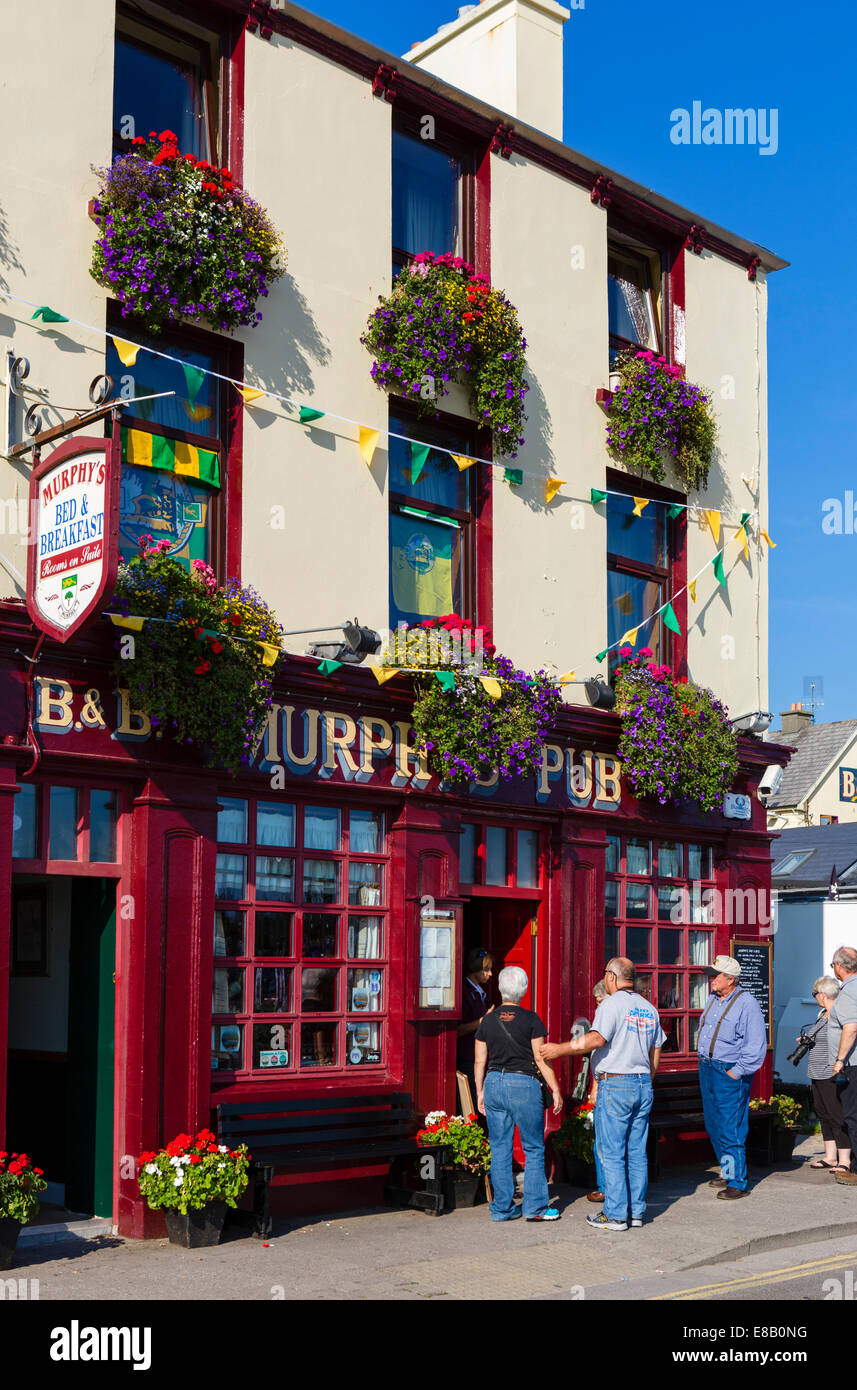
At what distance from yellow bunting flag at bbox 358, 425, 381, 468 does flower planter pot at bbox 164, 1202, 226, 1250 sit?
234 inches

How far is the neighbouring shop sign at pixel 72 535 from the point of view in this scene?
9.34 metres

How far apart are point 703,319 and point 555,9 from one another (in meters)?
3.53

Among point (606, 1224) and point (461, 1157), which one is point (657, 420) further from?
point (606, 1224)

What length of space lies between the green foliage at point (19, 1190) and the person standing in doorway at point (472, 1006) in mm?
4611

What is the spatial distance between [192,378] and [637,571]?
19.0 feet

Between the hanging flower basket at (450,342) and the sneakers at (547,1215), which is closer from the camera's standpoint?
the sneakers at (547,1215)

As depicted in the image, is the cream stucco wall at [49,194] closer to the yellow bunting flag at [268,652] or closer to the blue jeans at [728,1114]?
the yellow bunting flag at [268,652]

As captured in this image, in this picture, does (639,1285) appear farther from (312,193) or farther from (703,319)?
(703,319)

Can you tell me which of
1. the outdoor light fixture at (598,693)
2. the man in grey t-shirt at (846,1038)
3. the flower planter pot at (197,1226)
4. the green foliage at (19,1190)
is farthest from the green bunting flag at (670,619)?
the green foliage at (19,1190)

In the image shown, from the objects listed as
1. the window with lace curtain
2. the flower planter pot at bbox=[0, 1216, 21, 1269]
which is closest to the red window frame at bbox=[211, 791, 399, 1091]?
the window with lace curtain

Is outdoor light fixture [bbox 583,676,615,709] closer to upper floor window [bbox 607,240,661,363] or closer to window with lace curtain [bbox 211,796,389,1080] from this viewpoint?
window with lace curtain [bbox 211,796,389,1080]

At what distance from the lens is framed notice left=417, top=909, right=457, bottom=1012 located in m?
12.7

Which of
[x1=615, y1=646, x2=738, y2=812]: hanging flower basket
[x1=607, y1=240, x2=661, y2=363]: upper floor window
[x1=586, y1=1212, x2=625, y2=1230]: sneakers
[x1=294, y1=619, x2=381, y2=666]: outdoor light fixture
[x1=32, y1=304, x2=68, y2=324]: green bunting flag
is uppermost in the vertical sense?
[x1=607, y1=240, x2=661, y2=363]: upper floor window

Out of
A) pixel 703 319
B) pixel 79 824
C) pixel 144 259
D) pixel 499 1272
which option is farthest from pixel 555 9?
pixel 499 1272
